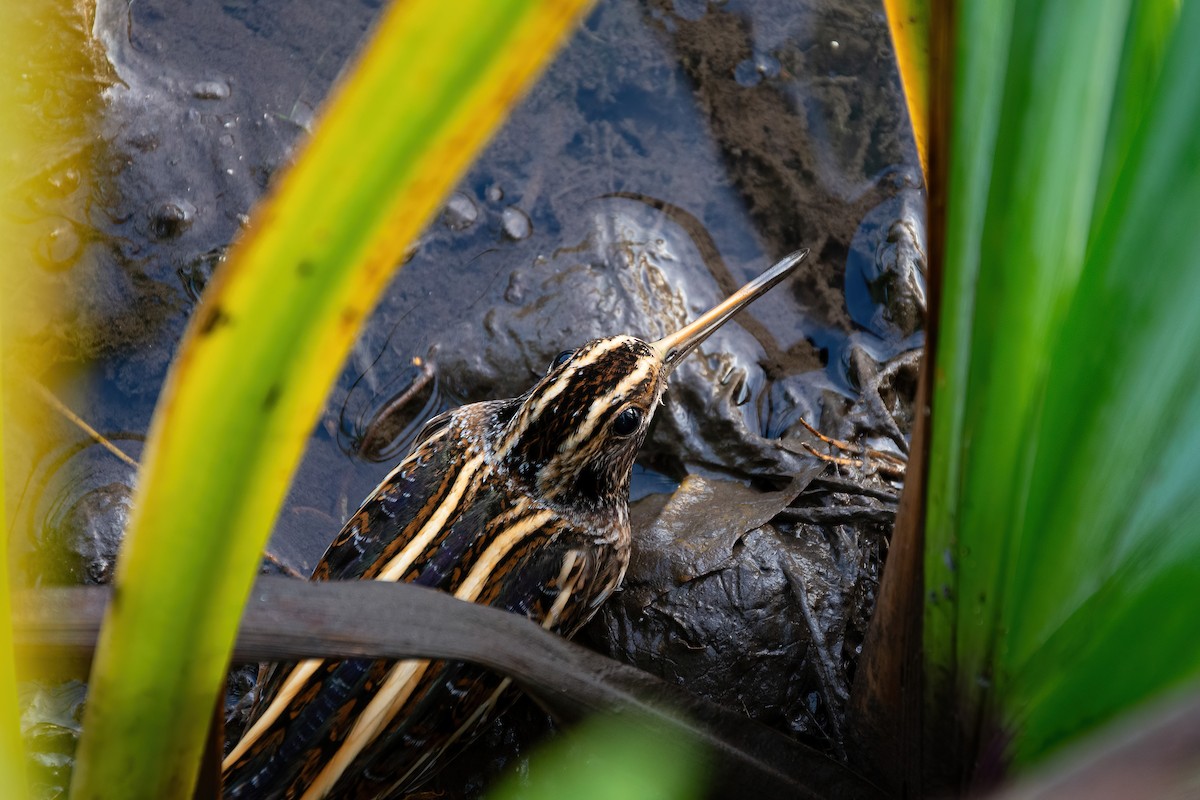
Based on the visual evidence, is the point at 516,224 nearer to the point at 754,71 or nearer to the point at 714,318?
the point at 714,318

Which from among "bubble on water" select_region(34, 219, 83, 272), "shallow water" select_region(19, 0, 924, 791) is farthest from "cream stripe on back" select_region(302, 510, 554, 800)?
"bubble on water" select_region(34, 219, 83, 272)

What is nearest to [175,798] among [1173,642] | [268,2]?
[1173,642]

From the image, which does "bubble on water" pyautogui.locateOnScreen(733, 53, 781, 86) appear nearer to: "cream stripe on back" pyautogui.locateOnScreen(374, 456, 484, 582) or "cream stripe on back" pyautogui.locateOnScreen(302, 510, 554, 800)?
"cream stripe on back" pyautogui.locateOnScreen(374, 456, 484, 582)

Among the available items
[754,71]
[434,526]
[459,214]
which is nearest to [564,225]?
[459,214]

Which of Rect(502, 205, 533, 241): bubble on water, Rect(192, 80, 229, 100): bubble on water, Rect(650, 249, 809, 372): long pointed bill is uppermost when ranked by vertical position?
Rect(650, 249, 809, 372): long pointed bill

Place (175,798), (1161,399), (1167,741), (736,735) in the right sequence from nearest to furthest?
(1167,741), (175,798), (1161,399), (736,735)

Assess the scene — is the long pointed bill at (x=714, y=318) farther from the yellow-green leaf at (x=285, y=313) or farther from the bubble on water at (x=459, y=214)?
the yellow-green leaf at (x=285, y=313)

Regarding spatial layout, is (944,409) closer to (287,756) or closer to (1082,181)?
(1082,181)
